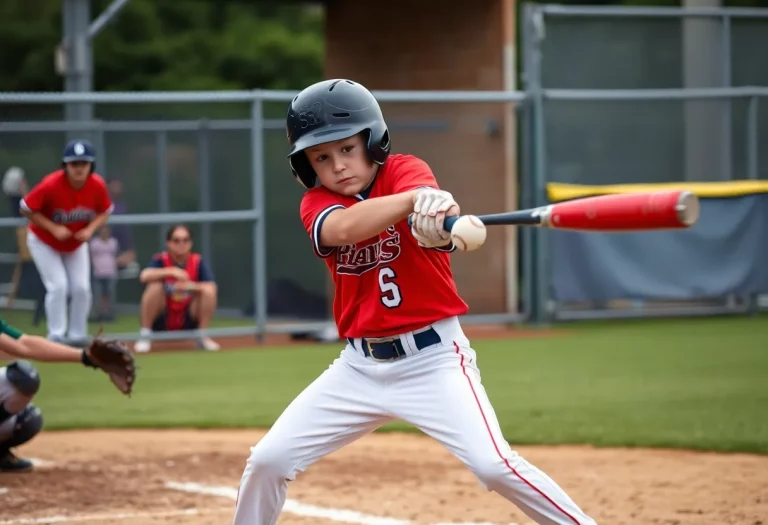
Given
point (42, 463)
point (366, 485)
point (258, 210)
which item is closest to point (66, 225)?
point (258, 210)

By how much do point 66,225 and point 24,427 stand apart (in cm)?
440

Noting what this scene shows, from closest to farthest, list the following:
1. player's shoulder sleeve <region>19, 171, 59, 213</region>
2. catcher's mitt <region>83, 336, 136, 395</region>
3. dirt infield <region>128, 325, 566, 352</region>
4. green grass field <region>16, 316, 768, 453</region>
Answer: catcher's mitt <region>83, 336, 136, 395</region> → green grass field <region>16, 316, 768, 453</region> → player's shoulder sleeve <region>19, 171, 59, 213</region> → dirt infield <region>128, 325, 566, 352</region>

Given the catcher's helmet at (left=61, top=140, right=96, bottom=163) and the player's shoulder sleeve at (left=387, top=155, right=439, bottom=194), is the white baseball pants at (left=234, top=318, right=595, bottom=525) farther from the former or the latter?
the catcher's helmet at (left=61, top=140, right=96, bottom=163)

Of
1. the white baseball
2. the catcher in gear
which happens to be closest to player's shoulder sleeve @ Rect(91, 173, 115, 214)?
the catcher in gear

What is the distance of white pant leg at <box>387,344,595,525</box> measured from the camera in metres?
3.62

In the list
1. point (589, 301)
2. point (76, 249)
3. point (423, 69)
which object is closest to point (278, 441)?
point (76, 249)

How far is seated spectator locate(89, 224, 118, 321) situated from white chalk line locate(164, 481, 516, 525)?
5.96 meters

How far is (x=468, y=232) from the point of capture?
3350 mm

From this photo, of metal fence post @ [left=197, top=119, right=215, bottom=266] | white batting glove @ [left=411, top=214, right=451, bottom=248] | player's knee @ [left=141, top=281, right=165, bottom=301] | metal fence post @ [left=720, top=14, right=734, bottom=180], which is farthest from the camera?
metal fence post @ [left=197, top=119, right=215, bottom=266]

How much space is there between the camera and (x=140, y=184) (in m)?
13.2

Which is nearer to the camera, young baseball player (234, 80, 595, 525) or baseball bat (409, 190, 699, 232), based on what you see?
baseball bat (409, 190, 699, 232)

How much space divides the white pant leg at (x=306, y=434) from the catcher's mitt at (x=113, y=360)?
68.7 inches

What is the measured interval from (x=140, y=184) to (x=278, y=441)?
9.73 meters

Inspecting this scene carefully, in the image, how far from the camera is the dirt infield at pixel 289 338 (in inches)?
449
